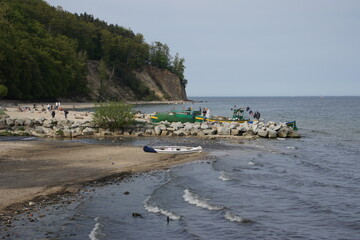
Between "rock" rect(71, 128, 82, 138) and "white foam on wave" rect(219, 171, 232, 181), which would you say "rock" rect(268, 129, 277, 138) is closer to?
"rock" rect(71, 128, 82, 138)

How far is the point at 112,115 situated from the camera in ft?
136

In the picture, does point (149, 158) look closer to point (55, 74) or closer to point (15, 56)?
point (15, 56)

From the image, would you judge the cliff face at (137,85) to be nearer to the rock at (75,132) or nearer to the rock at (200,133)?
the rock at (75,132)

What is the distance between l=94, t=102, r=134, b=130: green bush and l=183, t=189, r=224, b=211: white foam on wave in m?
24.2

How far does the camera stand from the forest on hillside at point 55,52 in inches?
3164

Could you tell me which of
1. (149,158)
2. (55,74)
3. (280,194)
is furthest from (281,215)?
(55,74)

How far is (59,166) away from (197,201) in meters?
9.56

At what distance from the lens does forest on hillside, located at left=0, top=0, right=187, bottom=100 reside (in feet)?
264

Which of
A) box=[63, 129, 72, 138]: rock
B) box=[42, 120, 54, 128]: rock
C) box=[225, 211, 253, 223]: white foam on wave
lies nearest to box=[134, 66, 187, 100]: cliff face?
box=[42, 120, 54, 128]: rock

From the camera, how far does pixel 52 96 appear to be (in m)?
92.8

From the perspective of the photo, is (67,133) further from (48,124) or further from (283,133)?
(283,133)

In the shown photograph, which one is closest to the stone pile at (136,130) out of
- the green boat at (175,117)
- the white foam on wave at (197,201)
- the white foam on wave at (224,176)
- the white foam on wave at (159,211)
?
the green boat at (175,117)

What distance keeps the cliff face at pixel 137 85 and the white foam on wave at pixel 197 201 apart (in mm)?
101078

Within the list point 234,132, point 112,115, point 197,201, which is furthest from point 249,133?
point 197,201
